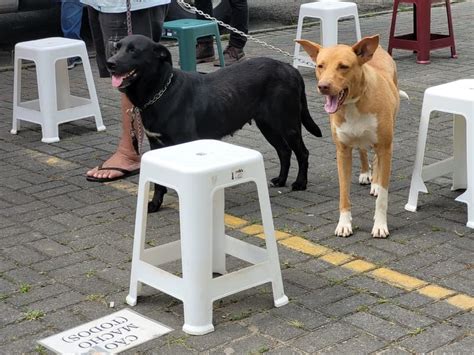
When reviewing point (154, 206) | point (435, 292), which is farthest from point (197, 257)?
point (154, 206)

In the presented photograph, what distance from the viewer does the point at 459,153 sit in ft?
19.1

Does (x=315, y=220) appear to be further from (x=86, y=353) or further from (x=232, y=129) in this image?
(x=86, y=353)

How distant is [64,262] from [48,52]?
305 centimetres

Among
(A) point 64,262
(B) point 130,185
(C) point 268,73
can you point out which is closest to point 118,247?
(A) point 64,262

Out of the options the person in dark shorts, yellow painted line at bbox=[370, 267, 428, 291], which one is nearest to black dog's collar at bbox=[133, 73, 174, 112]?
the person in dark shorts

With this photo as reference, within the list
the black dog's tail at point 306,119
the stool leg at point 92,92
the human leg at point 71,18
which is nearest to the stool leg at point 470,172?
the black dog's tail at point 306,119

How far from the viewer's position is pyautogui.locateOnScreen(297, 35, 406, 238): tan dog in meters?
4.78

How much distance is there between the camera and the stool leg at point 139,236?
423cm

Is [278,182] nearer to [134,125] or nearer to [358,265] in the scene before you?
[134,125]

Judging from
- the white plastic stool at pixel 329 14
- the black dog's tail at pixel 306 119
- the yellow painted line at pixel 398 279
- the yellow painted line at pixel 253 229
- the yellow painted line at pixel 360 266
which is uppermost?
the white plastic stool at pixel 329 14

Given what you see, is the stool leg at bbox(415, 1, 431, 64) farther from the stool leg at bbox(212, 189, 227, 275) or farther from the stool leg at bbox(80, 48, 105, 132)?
the stool leg at bbox(212, 189, 227, 275)

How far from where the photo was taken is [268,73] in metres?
5.91

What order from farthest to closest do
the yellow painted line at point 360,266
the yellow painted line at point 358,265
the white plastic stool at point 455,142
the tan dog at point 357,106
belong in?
the white plastic stool at point 455,142 < the tan dog at point 357,106 < the yellow painted line at point 360,266 < the yellow painted line at point 358,265

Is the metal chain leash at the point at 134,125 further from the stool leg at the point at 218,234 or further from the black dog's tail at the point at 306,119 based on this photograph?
the stool leg at the point at 218,234
